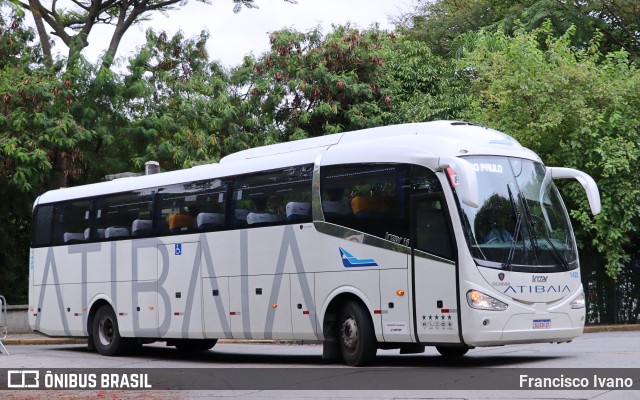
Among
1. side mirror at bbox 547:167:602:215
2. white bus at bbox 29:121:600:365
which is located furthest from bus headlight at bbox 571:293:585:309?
side mirror at bbox 547:167:602:215

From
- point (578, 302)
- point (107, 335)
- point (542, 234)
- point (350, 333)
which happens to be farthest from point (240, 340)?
point (542, 234)

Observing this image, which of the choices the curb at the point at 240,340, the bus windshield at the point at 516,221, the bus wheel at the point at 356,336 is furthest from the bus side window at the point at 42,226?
the bus windshield at the point at 516,221

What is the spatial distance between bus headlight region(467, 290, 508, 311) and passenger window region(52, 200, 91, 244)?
32.5 feet

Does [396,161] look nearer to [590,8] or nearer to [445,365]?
[445,365]

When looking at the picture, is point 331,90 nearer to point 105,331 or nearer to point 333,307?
point 105,331

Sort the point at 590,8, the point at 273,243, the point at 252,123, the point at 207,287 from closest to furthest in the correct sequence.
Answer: the point at 273,243, the point at 207,287, the point at 252,123, the point at 590,8

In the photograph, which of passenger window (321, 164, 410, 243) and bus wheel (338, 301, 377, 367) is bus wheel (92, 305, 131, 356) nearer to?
bus wheel (338, 301, 377, 367)

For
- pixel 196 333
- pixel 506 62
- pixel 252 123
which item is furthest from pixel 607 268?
pixel 196 333

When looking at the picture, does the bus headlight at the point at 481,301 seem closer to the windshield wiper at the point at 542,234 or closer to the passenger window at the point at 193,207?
the windshield wiper at the point at 542,234

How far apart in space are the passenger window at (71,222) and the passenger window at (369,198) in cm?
712

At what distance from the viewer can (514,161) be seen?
14.8 metres

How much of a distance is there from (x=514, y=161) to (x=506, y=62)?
46.6ft

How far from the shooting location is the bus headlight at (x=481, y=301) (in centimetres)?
1357

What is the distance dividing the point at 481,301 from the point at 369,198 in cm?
241
